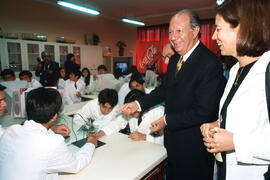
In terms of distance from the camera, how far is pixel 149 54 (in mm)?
7699

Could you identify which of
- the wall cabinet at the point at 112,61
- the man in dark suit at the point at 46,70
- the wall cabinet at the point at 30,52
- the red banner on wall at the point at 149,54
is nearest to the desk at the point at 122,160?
the man in dark suit at the point at 46,70

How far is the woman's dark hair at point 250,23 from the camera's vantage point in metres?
0.64

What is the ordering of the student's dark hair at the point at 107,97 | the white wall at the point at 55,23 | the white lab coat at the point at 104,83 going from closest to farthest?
the student's dark hair at the point at 107,97 < the white lab coat at the point at 104,83 < the white wall at the point at 55,23

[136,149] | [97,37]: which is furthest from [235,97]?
[97,37]

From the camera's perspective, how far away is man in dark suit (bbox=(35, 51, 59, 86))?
14.4 ft

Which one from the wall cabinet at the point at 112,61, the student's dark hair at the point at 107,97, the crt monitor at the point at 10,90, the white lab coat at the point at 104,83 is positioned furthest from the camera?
the wall cabinet at the point at 112,61

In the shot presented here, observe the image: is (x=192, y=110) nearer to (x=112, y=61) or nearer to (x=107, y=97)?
(x=107, y=97)

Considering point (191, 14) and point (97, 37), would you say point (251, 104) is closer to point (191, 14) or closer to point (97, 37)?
point (191, 14)

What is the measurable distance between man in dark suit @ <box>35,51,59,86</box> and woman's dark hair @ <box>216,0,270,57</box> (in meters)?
4.27

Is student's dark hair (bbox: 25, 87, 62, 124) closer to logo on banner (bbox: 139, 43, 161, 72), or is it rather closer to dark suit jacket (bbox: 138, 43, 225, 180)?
dark suit jacket (bbox: 138, 43, 225, 180)

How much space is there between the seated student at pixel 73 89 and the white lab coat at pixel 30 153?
3.03 metres

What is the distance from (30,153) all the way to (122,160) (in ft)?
1.88

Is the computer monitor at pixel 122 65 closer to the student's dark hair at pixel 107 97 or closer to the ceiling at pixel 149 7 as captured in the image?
the ceiling at pixel 149 7

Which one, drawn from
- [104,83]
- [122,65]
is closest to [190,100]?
[104,83]
